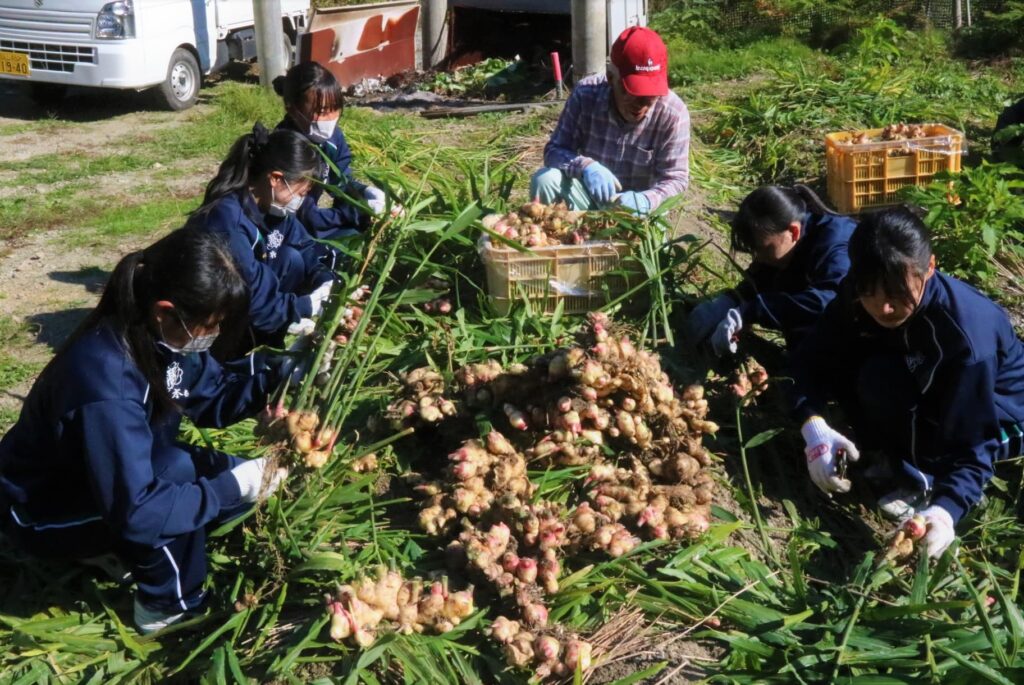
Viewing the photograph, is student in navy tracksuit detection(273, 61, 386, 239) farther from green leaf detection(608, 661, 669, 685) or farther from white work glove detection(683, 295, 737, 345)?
green leaf detection(608, 661, 669, 685)

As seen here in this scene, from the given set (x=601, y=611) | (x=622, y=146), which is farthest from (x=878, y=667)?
(x=622, y=146)

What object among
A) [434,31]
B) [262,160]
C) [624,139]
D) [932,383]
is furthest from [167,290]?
[434,31]

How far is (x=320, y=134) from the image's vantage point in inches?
180

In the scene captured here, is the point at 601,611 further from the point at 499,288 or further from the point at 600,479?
the point at 499,288

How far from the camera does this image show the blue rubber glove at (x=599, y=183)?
4.29m

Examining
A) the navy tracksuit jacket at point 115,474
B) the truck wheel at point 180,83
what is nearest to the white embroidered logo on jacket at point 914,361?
the navy tracksuit jacket at point 115,474

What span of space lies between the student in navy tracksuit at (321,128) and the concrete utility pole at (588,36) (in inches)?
150

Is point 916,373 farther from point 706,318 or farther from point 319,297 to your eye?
point 319,297

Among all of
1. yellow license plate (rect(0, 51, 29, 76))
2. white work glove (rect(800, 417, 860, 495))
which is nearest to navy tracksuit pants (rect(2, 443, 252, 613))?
white work glove (rect(800, 417, 860, 495))

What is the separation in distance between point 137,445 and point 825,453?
6.33 feet

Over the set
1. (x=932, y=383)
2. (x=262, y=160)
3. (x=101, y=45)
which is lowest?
(x=932, y=383)

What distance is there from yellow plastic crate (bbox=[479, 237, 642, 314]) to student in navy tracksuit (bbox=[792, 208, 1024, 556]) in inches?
31.5

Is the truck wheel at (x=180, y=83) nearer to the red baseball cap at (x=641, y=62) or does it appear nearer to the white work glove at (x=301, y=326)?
the white work glove at (x=301, y=326)

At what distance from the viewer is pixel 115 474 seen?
248cm
